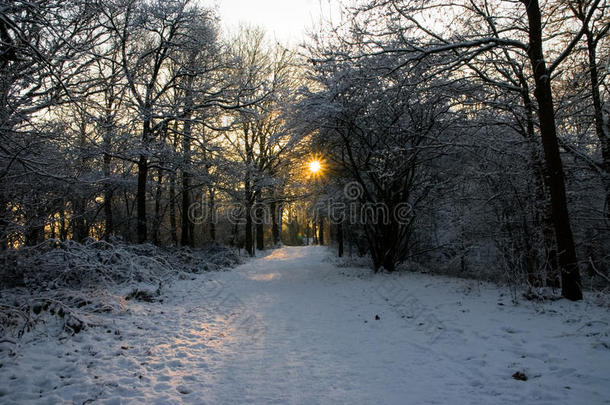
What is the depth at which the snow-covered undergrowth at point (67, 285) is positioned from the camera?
15.3ft

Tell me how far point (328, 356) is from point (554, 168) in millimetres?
5659

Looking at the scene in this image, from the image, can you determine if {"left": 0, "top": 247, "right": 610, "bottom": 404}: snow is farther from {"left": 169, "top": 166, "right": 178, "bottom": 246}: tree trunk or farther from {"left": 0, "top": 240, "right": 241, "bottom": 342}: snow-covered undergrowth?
{"left": 169, "top": 166, "right": 178, "bottom": 246}: tree trunk

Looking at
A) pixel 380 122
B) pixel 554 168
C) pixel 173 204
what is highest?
pixel 380 122

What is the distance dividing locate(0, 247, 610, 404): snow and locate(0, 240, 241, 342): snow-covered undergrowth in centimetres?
31

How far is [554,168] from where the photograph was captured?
6312 mm

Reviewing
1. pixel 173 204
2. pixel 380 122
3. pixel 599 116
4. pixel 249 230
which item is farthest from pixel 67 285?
pixel 173 204

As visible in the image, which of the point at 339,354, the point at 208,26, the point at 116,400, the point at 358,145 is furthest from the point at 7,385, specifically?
the point at 208,26

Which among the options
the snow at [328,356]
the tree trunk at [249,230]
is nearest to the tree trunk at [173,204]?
the tree trunk at [249,230]

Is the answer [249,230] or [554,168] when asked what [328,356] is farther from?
[249,230]

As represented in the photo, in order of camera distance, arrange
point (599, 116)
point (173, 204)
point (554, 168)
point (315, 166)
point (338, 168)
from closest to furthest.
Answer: point (554, 168)
point (599, 116)
point (338, 168)
point (315, 166)
point (173, 204)

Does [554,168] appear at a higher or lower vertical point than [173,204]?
lower

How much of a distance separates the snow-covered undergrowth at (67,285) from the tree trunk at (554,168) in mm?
8430

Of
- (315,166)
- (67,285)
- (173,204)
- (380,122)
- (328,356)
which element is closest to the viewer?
(328,356)

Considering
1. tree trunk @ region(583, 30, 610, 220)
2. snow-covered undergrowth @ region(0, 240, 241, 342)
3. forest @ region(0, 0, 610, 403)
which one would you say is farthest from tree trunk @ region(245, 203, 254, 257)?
tree trunk @ region(583, 30, 610, 220)
